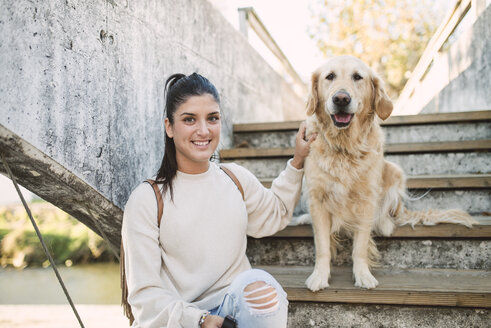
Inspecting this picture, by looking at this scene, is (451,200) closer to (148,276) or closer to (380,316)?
(380,316)

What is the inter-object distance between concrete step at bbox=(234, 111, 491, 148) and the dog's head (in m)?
1.16

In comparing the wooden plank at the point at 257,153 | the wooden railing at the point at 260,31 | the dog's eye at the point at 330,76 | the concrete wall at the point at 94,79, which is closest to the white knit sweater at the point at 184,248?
the concrete wall at the point at 94,79

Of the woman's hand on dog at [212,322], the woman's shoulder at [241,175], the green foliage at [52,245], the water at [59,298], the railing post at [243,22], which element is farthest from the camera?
the green foliage at [52,245]

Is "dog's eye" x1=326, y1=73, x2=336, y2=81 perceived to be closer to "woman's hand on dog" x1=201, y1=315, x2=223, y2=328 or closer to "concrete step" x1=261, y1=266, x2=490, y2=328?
"concrete step" x1=261, y1=266, x2=490, y2=328

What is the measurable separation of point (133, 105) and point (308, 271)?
50.5 inches

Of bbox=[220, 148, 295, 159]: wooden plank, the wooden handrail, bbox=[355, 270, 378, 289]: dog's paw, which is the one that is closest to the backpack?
bbox=[355, 270, 378, 289]: dog's paw

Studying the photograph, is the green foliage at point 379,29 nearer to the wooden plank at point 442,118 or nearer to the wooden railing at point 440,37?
the wooden railing at point 440,37

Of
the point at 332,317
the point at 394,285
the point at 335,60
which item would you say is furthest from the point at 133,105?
the point at 394,285

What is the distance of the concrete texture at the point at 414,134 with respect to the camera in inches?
117

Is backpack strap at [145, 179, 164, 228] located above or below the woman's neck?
below

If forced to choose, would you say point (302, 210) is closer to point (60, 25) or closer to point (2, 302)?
point (60, 25)

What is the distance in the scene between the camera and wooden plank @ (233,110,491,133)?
2932 mm

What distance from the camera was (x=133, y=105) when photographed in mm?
1872

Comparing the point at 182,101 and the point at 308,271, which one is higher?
the point at 182,101
